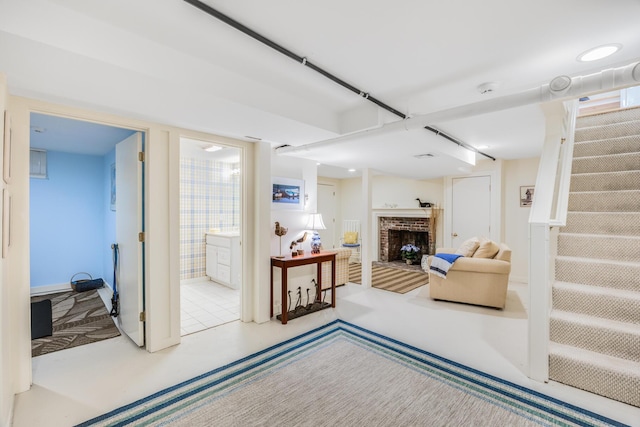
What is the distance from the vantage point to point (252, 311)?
3.51m

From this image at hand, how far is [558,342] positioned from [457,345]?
81cm

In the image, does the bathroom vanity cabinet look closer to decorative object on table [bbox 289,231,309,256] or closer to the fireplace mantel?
decorative object on table [bbox 289,231,309,256]

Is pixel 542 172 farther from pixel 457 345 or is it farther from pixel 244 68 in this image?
pixel 244 68

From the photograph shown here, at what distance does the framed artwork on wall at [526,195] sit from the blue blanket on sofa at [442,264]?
2329 millimetres

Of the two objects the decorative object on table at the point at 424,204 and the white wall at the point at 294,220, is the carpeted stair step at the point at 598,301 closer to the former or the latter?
the white wall at the point at 294,220

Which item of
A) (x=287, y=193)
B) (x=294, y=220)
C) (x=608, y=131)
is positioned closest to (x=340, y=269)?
(x=294, y=220)

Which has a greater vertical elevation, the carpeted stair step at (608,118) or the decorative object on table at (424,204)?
the carpeted stair step at (608,118)

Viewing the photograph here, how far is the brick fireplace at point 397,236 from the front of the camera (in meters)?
7.08

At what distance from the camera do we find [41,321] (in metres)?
3.05

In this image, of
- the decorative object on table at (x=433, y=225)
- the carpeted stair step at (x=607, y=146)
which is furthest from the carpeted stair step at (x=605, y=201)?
the decorative object on table at (x=433, y=225)

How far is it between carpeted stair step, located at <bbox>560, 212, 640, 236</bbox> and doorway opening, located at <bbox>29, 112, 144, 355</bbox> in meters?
4.65

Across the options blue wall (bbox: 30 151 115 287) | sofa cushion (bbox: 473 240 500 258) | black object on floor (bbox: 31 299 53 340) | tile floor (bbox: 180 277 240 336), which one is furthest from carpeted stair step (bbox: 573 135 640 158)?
blue wall (bbox: 30 151 115 287)

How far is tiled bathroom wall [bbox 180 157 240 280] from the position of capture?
5.15 metres

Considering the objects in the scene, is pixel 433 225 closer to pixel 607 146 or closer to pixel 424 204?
pixel 424 204
